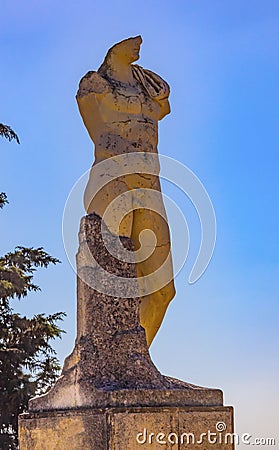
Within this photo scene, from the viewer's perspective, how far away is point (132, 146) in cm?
786

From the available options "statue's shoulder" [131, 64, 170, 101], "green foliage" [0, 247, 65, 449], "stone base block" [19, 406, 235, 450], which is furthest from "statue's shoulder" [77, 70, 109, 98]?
"green foliage" [0, 247, 65, 449]

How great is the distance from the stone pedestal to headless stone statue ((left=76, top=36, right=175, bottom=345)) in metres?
0.62

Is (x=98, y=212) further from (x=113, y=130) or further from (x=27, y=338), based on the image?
(x=27, y=338)

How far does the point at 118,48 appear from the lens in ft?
27.1

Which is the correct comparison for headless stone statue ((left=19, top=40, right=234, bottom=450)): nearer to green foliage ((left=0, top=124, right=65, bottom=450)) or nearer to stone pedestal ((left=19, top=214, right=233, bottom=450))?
stone pedestal ((left=19, top=214, right=233, bottom=450))

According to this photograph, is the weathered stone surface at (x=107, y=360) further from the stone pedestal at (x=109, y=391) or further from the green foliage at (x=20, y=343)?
the green foliage at (x=20, y=343)

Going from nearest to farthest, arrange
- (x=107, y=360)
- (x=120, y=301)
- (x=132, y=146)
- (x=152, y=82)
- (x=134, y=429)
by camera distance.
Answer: (x=134, y=429) < (x=107, y=360) < (x=120, y=301) < (x=132, y=146) < (x=152, y=82)

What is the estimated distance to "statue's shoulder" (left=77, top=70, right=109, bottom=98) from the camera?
7.90m

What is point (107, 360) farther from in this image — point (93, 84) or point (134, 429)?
point (93, 84)

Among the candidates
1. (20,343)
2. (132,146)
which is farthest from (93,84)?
(20,343)

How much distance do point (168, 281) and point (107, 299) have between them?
3.99 feet

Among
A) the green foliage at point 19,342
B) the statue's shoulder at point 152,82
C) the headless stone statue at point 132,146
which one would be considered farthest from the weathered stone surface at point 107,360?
the green foliage at point 19,342

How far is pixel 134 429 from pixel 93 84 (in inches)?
126

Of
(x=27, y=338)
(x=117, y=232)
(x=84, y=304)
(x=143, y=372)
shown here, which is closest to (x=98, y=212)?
(x=117, y=232)
